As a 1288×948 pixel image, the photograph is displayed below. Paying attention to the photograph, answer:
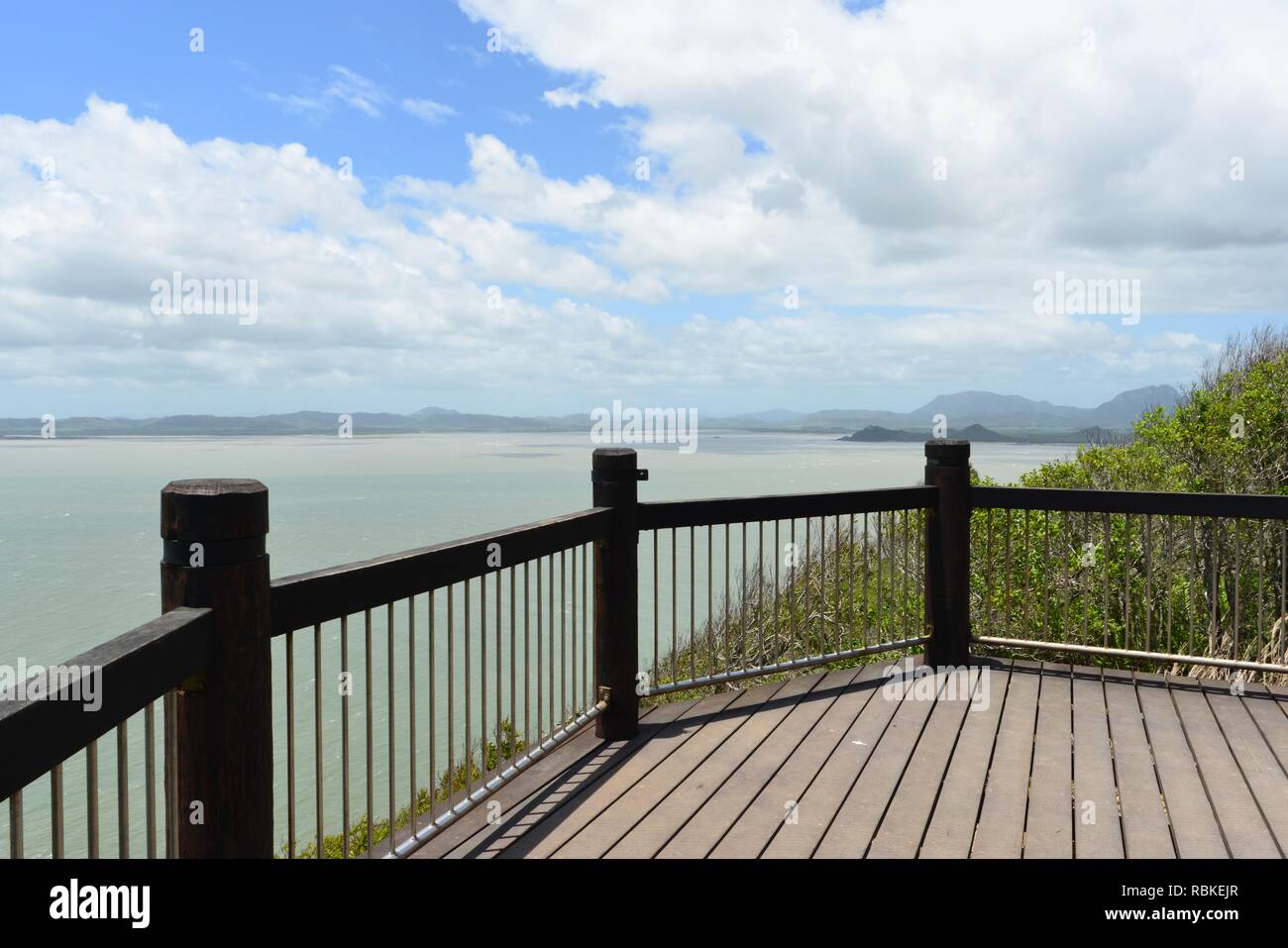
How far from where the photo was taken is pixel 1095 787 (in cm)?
335

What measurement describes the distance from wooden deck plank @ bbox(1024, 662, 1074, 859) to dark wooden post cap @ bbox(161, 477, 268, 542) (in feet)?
8.43

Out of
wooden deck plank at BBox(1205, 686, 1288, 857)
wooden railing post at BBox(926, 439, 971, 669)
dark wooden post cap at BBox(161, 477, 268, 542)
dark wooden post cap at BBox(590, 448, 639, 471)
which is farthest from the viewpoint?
wooden railing post at BBox(926, 439, 971, 669)

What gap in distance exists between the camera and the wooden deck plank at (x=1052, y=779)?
9.45ft

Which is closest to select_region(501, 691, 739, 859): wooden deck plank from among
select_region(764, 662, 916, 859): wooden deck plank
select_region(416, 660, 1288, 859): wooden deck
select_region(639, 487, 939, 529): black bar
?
select_region(416, 660, 1288, 859): wooden deck

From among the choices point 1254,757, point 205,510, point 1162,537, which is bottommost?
point 1254,757

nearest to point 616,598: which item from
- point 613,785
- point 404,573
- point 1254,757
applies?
point 613,785

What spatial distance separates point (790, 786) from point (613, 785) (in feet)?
2.28

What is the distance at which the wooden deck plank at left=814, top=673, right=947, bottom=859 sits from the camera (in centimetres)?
287

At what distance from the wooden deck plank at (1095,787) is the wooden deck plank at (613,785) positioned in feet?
5.28

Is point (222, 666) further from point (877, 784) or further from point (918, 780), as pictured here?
point (918, 780)

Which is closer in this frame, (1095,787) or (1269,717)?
(1095,787)

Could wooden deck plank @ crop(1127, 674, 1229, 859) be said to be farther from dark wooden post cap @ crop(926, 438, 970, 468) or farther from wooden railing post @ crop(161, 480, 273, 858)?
wooden railing post @ crop(161, 480, 273, 858)

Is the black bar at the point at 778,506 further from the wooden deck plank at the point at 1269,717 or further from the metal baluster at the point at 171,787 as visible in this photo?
the metal baluster at the point at 171,787

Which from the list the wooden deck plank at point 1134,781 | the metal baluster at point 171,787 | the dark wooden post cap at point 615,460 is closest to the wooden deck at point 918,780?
the wooden deck plank at point 1134,781
